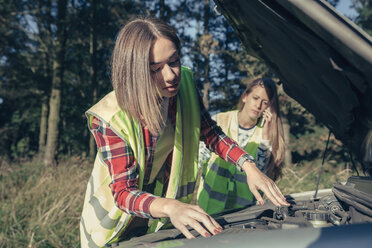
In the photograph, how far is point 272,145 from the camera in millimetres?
3176

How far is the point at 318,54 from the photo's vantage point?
1282mm

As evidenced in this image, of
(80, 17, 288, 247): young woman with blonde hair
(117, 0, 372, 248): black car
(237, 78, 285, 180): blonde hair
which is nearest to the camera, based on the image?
(117, 0, 372, 248): black car

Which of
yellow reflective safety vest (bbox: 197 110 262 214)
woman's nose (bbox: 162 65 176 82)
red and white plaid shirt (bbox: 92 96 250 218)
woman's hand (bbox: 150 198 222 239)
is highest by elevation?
woman's nose (bbox: 162 65 176 82)

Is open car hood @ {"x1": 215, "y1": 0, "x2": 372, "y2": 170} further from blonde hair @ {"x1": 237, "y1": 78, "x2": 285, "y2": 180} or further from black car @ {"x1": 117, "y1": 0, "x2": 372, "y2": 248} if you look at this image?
blonde hair @ {"x1": 237, "y1": 78, "x2": 285, "y2": 180}

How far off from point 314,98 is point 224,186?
60.1 inches

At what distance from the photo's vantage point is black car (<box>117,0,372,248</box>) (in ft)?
3.13

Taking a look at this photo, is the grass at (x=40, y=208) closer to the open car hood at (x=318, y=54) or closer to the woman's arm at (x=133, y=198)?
the woman's arm at (x=133, y=198)

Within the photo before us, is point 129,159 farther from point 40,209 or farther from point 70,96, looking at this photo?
point 70,96

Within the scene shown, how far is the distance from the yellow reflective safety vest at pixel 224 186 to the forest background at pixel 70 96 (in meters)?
1.49

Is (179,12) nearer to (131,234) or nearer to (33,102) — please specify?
(33,102)

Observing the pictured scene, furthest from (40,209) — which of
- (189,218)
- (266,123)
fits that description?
(189,218)

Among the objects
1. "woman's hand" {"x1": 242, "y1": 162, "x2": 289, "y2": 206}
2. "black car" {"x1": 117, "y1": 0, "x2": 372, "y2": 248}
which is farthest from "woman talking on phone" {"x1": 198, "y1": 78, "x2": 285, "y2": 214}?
"woman's hand" {"x1": 242, "y1": 162, "x2": 289, "y2": 206}

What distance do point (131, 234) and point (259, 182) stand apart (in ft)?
2.20

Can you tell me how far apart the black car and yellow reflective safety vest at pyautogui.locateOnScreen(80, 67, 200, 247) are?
20 cm
